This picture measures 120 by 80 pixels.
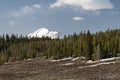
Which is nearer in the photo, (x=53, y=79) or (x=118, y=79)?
(x=118, y=79)

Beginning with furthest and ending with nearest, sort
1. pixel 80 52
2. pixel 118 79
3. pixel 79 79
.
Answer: pixel 80 52
pixel 79 79
pixel 118 79

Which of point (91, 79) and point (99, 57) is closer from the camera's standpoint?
point (91, 79)

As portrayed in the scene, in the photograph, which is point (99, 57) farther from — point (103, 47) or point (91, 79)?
point (91, 79)

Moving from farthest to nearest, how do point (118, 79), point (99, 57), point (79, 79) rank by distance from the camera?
point (99, 57) < point (79, 79) < point (118, 79)

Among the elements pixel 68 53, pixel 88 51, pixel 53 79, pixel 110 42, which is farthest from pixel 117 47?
pixel 53 79

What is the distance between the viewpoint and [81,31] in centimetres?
19050

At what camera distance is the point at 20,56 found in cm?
18138

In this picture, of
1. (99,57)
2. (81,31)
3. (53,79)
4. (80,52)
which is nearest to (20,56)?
(81,31)

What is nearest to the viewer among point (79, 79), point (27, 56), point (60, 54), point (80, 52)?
point (79, 79)

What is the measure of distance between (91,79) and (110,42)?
6740 cm

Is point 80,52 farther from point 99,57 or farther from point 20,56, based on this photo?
point 20,56

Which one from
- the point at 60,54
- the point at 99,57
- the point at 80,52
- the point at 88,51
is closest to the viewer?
the point at 99,57

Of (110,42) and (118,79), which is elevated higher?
(110,42)

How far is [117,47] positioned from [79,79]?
64507 millimetres
